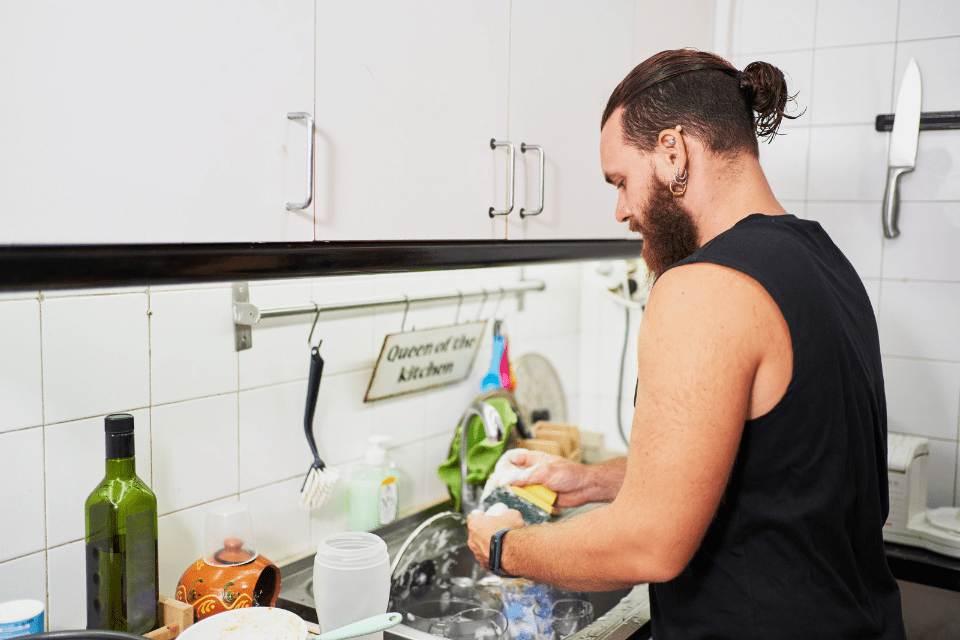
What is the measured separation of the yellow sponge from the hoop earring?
0.62 metres

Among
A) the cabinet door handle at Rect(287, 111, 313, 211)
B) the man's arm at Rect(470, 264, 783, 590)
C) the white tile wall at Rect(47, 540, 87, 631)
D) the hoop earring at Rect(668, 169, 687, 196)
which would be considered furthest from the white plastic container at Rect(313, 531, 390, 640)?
the hoop earring at Rect(668, 169, 687, 196)

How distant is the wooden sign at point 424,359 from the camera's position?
5.23 feet

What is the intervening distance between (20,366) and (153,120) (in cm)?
46

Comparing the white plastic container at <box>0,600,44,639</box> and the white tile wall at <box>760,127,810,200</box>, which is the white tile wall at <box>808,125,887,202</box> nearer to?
the white tile wall at <box>760,127,810,200</box>

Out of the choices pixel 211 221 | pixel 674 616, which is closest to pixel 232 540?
pixel 211 221

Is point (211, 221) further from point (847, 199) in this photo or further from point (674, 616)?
point (847, 199)

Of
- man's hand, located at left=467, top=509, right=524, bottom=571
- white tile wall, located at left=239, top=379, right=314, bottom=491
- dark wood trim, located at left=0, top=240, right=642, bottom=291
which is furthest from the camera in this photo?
white tile wall, located at left=239, top=379, right=314, bottom=491

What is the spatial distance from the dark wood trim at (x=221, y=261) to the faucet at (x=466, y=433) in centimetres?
49

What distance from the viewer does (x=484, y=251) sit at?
124cm

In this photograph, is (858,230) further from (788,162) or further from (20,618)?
(20,618)

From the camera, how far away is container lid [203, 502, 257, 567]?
1165 mm

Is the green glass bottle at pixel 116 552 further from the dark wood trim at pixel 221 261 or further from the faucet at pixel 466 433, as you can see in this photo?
the faucet at pixel 466 433

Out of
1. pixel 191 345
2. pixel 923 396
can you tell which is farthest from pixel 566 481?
pixel 923 396

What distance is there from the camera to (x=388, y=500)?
158 centimetres
